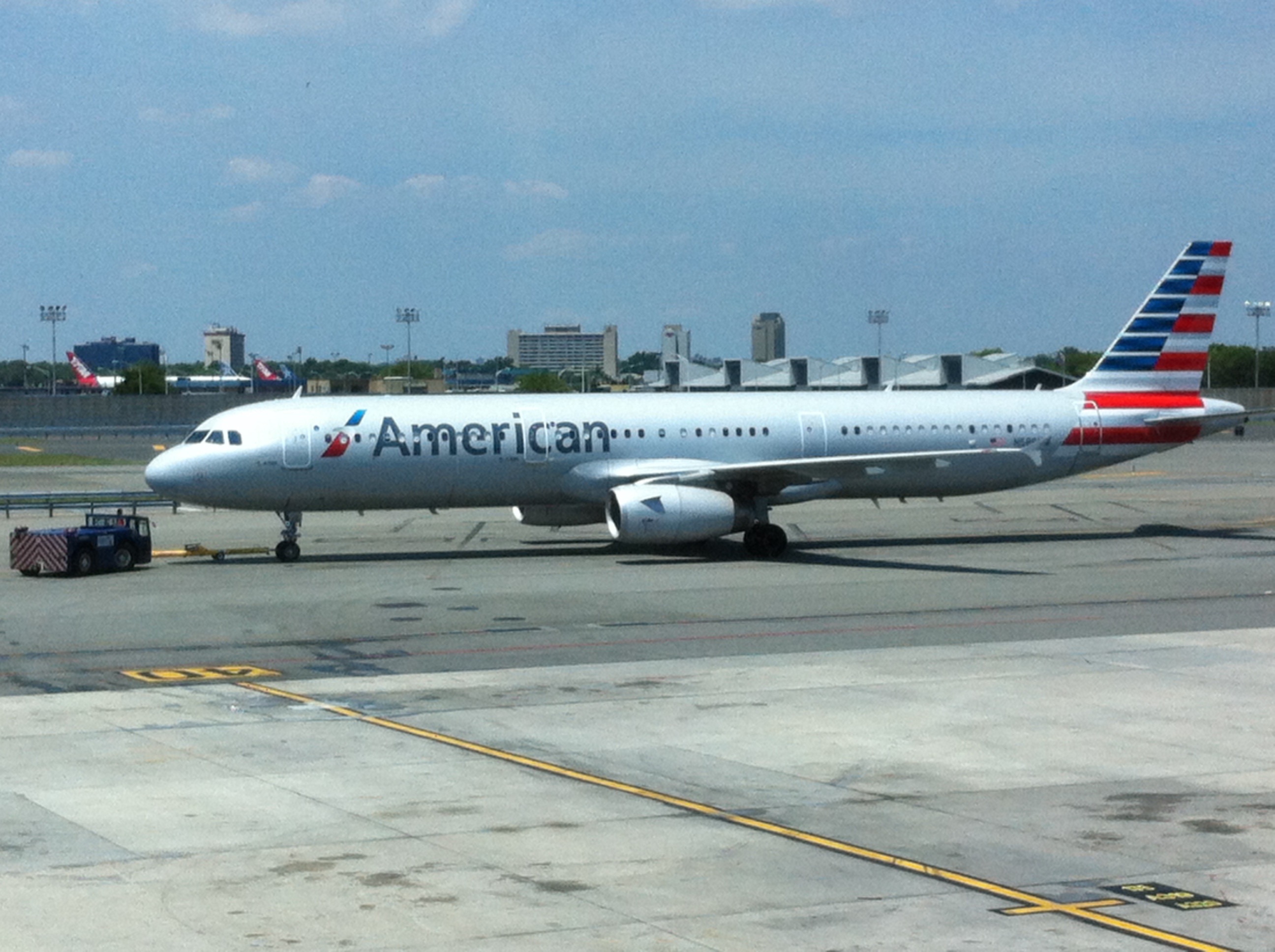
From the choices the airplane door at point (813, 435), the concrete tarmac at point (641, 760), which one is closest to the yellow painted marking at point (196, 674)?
the concrete tarmac at point (641, 760)

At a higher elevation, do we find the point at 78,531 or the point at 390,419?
the point at 390,419

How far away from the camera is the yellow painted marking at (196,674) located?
78.7ft

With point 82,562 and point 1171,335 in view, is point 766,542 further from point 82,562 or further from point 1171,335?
point 82,562

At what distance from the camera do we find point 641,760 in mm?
18375

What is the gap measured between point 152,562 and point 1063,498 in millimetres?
34740

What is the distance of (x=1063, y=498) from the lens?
6166cm

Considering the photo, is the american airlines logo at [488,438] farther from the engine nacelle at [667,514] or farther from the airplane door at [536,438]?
the engine nacelle at [667,514]

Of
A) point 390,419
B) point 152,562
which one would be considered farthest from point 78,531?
point 390,419

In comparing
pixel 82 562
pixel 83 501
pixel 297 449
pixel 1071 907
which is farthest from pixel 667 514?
pixel 1071 907

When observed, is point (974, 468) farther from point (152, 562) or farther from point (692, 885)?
point (692, 885)

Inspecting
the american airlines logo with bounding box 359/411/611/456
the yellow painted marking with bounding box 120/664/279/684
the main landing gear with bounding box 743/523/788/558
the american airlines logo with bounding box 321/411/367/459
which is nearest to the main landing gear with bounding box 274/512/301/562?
the american airlines logo with bounding box 321/411/367/459

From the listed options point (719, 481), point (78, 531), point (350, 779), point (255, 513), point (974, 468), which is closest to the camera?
point (350, 779)

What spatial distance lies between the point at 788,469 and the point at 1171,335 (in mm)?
14037

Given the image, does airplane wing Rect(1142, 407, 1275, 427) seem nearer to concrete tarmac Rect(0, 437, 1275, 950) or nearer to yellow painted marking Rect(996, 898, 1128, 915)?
concrete tarmac Rect(0, 437, 1275, 950)
